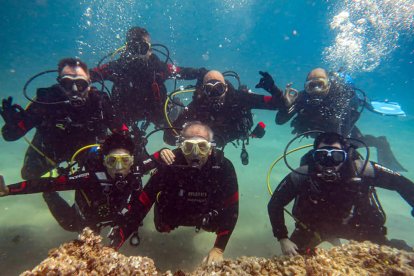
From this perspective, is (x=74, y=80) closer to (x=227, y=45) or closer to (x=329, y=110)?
(x=329, y=110)

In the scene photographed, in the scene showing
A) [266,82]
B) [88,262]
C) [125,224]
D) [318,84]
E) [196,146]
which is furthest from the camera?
[318,84]

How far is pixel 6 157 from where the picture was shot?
14906 mm

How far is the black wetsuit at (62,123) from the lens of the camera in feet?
18.5

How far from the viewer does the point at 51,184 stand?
181 inches

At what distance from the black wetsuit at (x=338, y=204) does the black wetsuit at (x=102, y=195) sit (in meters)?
2.60

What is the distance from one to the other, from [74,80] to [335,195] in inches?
218

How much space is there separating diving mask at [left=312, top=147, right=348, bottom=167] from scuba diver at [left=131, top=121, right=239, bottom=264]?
5.21 feet

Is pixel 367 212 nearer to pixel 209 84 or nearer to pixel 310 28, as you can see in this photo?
pixel 209 84

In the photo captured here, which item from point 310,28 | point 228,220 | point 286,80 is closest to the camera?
point 228,220

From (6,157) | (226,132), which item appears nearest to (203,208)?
(226,132)

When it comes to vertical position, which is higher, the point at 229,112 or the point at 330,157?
the point at 229,112

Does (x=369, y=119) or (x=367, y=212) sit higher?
(x=369, y=119)

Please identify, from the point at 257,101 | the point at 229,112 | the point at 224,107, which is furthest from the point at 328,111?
the point at 224,107

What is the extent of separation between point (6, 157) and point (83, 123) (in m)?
Answer: 12.6
